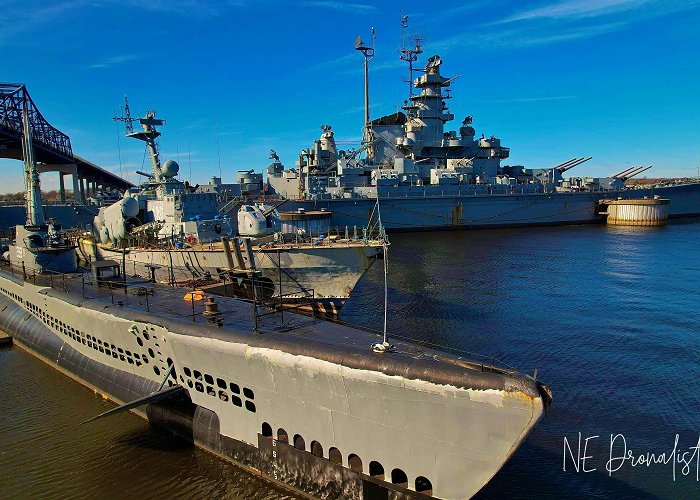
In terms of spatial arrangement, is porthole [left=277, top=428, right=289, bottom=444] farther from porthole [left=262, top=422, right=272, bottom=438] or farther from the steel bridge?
the steel bridge

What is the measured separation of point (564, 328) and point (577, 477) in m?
9.74

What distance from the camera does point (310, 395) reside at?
752 centimetres

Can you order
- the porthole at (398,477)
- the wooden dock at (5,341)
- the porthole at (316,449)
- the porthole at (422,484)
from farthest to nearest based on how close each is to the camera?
the wooden dock at (5,341), the porthole at (316,449), the porthole at (398,477), the porthole at (422,484)

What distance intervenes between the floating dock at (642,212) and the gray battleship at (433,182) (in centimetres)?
317

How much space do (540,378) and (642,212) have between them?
4947cm

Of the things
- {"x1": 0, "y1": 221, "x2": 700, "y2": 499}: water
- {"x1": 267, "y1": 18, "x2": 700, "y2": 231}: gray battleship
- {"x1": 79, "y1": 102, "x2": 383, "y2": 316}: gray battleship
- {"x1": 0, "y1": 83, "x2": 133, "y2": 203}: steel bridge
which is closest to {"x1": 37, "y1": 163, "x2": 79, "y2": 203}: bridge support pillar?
{"x1": 0, "y1": 83, "x2": 133, "y2": 203}: steel bridge

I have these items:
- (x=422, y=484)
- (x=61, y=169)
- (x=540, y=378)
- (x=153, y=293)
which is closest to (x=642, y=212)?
(x=540, y=378)

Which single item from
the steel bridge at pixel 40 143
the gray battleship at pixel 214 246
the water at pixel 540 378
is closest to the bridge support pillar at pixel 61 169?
the steel bridge at pixel 40 143

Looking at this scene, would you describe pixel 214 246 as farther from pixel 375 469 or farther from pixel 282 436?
pixel 375 469

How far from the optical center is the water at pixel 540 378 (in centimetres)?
891

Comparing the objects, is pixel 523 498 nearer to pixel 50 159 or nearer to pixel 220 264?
pixel 220 264

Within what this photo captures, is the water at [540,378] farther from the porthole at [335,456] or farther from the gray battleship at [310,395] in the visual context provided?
the porthole at [335,456]

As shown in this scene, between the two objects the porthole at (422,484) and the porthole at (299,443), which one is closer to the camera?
the porthole at (422,484)

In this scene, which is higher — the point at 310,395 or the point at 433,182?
the point at 433,182
